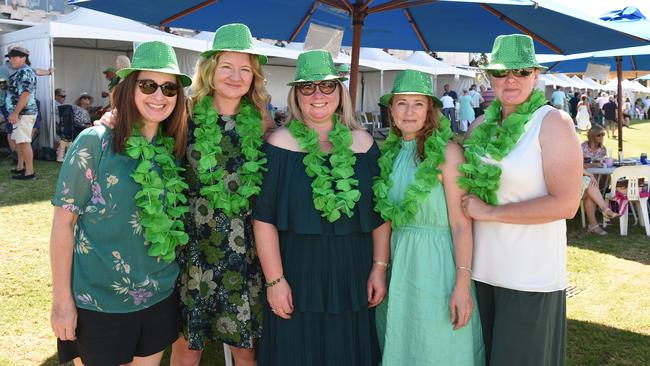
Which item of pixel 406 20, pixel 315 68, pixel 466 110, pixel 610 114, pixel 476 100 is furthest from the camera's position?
pixel 610 114

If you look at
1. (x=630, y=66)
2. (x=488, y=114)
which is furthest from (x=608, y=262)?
(x=630, y=66)

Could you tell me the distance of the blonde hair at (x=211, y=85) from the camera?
7.64 feet

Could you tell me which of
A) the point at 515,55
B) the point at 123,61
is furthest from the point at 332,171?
the point at 123,61

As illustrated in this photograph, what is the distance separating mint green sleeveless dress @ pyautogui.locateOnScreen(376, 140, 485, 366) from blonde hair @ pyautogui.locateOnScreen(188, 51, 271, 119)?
0.74m

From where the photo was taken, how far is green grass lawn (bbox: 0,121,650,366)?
10.8 ft

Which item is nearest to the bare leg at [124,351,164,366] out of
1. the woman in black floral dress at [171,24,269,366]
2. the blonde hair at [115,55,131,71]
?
the woman in black floral dress at [171,24,269,366]

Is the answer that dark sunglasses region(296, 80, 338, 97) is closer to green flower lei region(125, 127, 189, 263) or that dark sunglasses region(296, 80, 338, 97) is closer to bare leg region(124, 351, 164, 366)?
green flower lei region(125, 127, 189, 263)

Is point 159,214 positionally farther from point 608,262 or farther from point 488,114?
point 608,262

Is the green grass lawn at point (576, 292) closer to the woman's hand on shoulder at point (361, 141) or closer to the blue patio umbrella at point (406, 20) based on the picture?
the woman's hand on shoulder at point (361, 141)

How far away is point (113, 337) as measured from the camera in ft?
6.40

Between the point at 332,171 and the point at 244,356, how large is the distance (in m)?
0.99

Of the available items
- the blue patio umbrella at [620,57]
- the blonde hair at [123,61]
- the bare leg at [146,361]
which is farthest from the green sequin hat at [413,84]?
the blue patio umbrella at [620,57]

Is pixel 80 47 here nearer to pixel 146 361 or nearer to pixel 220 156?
pixel 220 156

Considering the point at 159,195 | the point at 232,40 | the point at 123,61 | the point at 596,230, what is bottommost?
the point at 596,230
